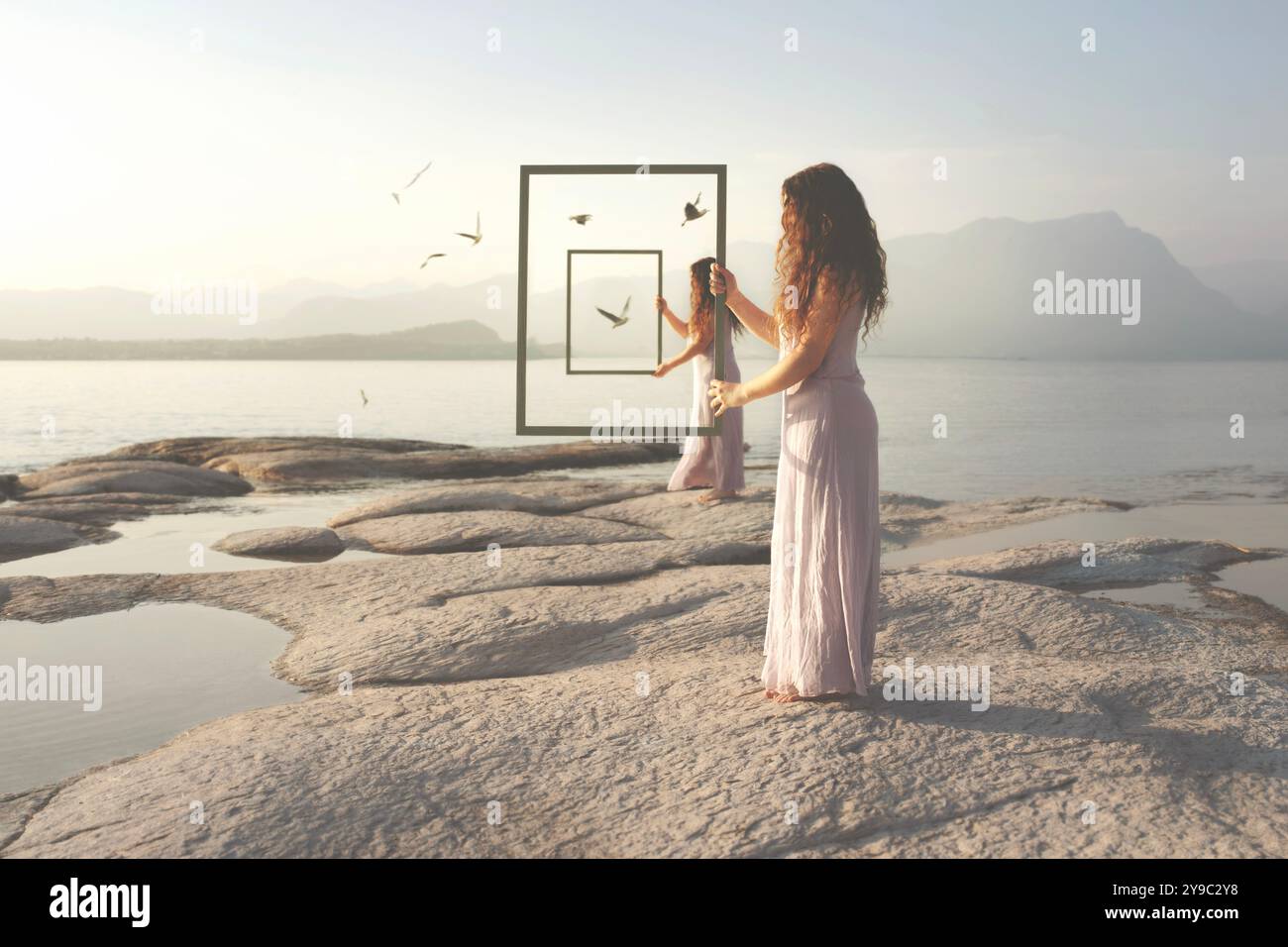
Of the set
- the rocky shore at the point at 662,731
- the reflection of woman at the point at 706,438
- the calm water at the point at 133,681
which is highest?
the reflection of woman at the point at 706,438

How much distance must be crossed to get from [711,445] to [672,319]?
482cm

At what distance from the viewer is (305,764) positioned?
3.96m

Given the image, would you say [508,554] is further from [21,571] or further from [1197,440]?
A: [1197,440]

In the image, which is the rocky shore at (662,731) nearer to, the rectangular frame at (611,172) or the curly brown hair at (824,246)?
the rectangular frame at (611,172)

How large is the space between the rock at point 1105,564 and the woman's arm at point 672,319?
106 inches

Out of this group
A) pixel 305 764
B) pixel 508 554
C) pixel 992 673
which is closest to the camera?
pixel 305 764

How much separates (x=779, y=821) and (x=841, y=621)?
0.88 m

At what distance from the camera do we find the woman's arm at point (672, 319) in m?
5.45

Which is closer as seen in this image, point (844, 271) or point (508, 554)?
point (844, 271)

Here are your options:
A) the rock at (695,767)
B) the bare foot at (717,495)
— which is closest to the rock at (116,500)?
the bare foot at (717,495)

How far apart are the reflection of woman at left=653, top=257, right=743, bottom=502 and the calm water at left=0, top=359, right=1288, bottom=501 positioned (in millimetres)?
329

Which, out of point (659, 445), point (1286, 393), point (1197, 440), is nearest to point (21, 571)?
point (659, 445)

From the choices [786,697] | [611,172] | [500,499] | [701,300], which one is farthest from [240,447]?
[786,697]

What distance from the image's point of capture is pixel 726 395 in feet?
14.0
